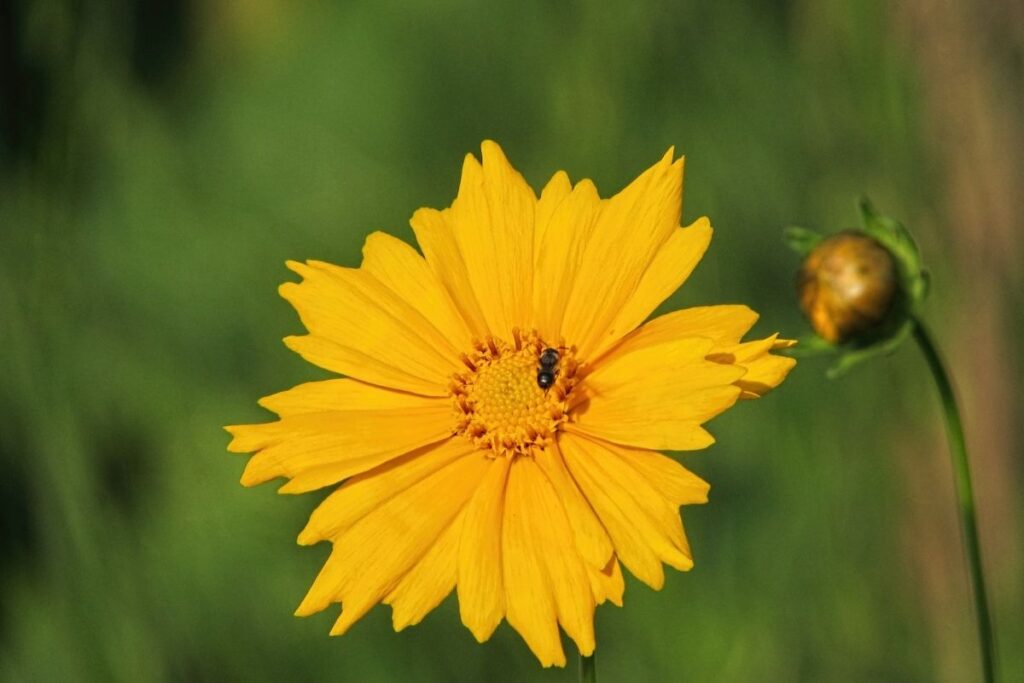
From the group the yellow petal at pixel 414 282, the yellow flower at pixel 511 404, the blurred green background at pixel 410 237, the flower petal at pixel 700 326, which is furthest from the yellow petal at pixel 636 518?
the blurred green background at pixel 410 237

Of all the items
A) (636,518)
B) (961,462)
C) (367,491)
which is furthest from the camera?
(367,491)

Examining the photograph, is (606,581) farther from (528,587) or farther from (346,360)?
(346,360)

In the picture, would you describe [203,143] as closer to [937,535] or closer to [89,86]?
[89,86]

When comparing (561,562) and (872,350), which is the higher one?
(872,350)

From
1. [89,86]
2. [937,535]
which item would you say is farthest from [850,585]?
[89,86]

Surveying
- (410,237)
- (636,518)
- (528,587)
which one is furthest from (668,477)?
(410,237)

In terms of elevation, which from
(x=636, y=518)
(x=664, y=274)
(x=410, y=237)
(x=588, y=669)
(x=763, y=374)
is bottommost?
(x=588, y=669)

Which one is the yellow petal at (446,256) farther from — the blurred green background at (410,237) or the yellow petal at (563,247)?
the blurred green background at (410,237)
